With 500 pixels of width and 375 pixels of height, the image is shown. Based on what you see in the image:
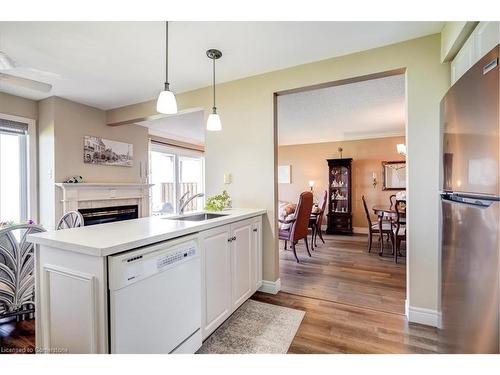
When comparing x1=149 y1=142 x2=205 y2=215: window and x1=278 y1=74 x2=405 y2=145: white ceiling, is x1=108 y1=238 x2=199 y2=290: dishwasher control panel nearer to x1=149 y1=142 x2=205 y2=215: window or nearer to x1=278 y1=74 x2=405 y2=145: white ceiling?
x1=278 y1=74 x2=405 y2=145: white ceiling

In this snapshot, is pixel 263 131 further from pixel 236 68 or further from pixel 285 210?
pixel 285 210

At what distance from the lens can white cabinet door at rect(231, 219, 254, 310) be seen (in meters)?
2.07

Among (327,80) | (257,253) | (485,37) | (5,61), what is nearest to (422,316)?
(257,253)

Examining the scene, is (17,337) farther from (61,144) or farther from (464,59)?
(464,59)

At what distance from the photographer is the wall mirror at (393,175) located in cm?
545

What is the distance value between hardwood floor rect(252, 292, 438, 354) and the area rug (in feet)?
0.25

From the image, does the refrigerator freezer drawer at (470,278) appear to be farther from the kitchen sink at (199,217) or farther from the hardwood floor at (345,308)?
the kitchen sink at (199,217)

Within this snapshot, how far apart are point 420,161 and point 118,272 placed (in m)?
2.32

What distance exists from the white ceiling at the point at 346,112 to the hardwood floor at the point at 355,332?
2.65 m

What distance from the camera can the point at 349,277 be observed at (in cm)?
300

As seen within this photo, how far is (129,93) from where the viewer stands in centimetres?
328

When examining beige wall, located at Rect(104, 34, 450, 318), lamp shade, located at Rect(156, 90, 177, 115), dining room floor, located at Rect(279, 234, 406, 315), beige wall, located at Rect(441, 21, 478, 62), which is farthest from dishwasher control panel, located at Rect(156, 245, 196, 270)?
beige wall, located at Rect(441, 21, 478, 62)

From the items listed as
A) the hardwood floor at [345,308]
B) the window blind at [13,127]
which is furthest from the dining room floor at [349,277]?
the window blind at [13,127]

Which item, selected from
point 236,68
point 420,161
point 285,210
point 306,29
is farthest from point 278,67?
point 285,210
